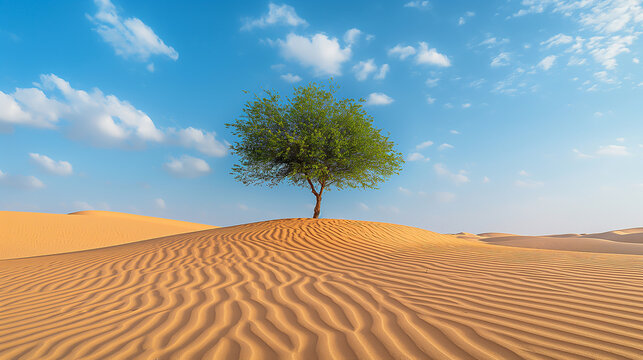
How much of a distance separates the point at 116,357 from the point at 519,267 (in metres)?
6.08

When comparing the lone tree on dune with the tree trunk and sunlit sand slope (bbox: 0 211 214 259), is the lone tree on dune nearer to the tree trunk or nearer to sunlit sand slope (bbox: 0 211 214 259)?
the tree trunk

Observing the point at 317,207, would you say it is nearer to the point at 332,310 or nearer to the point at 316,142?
the point at 316,142

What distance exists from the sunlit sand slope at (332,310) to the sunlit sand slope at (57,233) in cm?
1818

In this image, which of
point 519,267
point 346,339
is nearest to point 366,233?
point 519,267

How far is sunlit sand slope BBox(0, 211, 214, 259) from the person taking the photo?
20.1 metres

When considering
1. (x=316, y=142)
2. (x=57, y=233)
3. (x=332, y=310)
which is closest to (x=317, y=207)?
(x=316, y=142)

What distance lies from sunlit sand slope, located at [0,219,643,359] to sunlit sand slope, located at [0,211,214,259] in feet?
59.7

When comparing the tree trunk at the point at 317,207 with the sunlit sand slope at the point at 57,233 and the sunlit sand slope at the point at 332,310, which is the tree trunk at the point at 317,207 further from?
the sunlit sand slope at the point at 57,233

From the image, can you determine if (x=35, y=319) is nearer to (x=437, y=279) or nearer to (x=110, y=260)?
(x=110, y=260)

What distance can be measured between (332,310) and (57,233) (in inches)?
1128

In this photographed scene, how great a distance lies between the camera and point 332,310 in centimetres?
349

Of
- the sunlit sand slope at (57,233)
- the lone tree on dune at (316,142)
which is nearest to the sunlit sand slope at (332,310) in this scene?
the lone tree on dune at (316,142)

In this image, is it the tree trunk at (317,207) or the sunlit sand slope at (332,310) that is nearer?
the sunlit sand slope at (332,310)

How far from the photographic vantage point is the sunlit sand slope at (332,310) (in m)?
2.62
